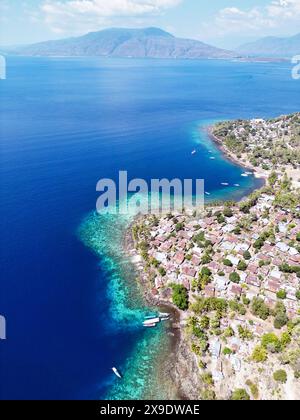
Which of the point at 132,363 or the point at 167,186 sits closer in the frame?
the point at 132,363

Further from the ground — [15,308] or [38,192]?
[38,192]

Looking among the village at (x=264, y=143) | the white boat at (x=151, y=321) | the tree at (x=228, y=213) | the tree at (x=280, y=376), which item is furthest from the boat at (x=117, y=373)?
the village at (x=264, y=143)

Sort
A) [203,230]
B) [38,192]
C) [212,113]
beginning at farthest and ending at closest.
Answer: [212,113]
[38,192]
[203,230]

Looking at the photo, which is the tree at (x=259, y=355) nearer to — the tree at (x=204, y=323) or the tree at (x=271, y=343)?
the tree at (x=271, y=343)

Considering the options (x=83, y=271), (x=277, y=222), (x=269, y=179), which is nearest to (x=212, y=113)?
(x=269, y=179)

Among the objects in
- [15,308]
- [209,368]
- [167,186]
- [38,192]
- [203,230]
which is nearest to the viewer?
[209,368]

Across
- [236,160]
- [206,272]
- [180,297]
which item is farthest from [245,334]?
[236,160]

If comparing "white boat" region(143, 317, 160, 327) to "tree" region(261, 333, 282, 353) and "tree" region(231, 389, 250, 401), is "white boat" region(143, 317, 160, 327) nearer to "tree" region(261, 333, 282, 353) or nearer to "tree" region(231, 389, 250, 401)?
"tree" region(231, 389, 250, 401)
